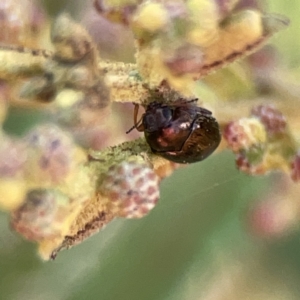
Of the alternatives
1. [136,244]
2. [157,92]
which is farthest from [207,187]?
[157,92]

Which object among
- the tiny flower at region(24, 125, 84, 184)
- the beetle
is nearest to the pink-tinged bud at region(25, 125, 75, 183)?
the tiny flower at region(24, 125, 84, 184)

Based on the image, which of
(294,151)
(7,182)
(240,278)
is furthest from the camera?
(240,278)

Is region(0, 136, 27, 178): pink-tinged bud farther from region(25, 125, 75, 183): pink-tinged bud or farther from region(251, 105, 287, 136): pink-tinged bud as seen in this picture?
region(251, 105, 287, 136): pink-tinged bud

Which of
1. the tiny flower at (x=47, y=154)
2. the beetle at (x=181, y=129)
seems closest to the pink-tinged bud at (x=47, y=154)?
the tiny flower at (x=47, y=154)

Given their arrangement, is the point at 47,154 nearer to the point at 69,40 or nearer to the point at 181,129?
the point at 69,40

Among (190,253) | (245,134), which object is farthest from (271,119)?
(190,253)

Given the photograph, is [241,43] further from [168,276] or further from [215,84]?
[168,276]
